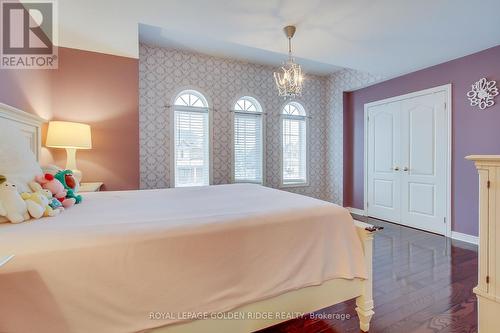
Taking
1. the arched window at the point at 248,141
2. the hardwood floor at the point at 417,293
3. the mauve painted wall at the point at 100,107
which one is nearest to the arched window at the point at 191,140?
the arched window at the point at 248,141

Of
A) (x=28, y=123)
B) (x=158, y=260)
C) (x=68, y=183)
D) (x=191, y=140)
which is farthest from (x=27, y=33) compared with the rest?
(x=158, y=260)

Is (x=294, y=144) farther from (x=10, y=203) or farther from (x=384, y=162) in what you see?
(x=10, y=203)

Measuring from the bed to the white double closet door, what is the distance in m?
2.96

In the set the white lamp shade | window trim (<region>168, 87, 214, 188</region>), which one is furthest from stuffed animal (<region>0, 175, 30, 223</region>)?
window trim (<region>168, 87, 214, 188</region>)

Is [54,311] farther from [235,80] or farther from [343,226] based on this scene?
[235,80]

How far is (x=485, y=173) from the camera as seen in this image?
1414 mm

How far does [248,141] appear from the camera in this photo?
455cm

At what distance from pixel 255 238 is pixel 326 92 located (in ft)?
15.6

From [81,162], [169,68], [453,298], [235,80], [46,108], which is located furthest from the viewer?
[235,80]

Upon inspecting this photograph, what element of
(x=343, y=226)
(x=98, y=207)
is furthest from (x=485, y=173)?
(x=98, y=207)

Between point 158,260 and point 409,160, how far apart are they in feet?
14.0

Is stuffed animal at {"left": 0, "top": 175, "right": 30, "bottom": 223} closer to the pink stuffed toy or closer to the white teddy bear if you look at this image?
the white teddy bear

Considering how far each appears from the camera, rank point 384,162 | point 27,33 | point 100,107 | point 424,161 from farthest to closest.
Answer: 1. point 384,162
2. point 424,161
3. point 100,107
4. point 27,33

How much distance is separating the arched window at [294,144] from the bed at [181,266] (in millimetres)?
3260
